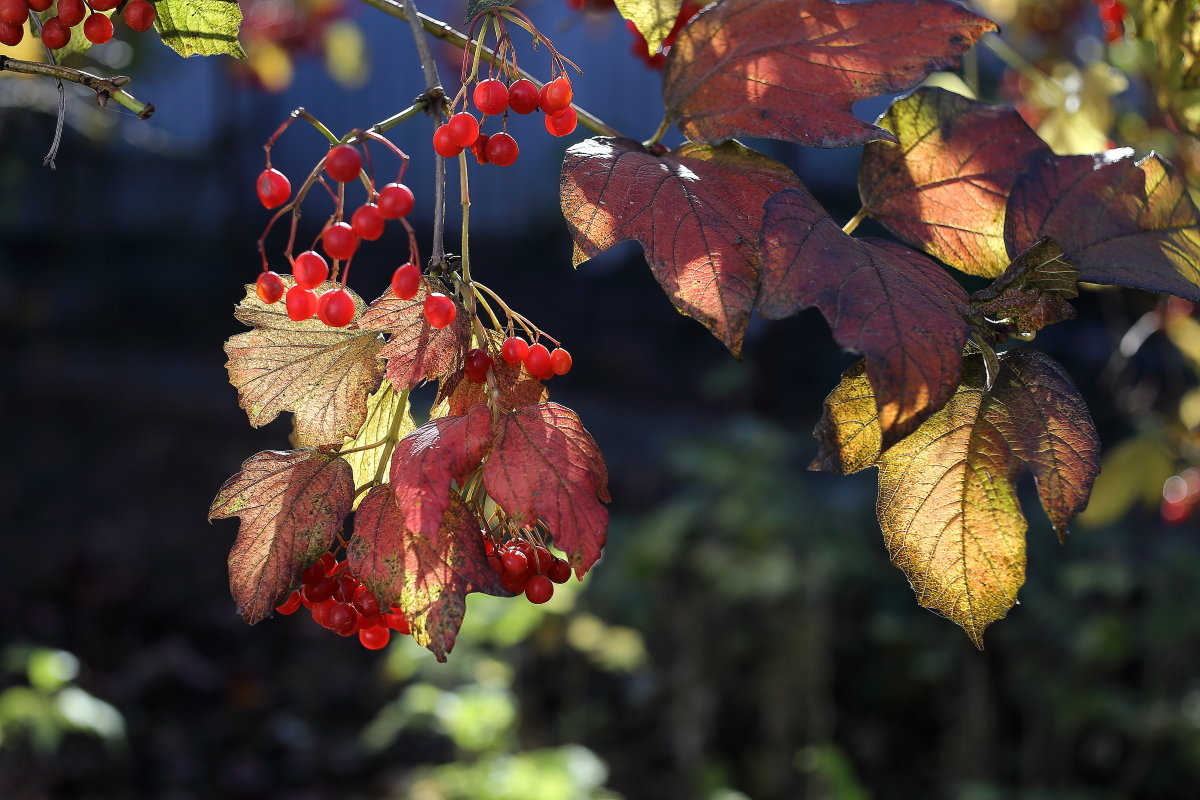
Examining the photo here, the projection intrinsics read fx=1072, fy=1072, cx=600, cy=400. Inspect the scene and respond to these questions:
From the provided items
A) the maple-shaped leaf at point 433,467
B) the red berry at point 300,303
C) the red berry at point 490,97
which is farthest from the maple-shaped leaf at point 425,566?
the red berry at point 490,97

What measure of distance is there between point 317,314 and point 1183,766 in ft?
9.98

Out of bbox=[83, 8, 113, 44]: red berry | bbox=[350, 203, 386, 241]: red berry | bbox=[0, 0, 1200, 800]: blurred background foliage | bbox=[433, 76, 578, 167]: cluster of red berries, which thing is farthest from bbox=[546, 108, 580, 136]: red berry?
bbox=[0, 0, 1200, 800]: blurred background foliage

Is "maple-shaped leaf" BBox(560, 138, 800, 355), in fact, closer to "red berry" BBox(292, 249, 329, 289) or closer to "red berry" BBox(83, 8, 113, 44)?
"red berry" BBox(292, 249, 329, 289)

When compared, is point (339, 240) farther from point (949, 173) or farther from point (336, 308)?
point (949, 173)

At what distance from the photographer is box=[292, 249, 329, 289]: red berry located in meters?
0.58

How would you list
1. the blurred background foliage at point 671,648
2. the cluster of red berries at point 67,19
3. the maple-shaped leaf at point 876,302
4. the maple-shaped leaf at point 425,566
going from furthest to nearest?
the blurred background foliage at point 671,648 → the cluster of red berries at point 67,19 → the maple-shaped leaf at point 425,566 → the maple-shaped leaf at point 876,302

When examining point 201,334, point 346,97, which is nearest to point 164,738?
point 201,334

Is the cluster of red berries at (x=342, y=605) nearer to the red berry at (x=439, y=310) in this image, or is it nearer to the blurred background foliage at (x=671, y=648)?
the red berry at (x=439, y=310)

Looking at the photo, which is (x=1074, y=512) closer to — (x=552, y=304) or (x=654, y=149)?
(x=654, y=149)

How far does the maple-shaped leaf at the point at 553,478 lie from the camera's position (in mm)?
525

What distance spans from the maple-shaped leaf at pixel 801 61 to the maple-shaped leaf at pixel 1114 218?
0.27 ft

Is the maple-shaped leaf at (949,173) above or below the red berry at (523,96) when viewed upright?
below

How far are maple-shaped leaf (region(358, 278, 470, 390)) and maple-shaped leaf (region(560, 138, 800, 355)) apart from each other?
86mm

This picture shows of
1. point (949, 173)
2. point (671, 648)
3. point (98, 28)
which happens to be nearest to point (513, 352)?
point (949, 173)
